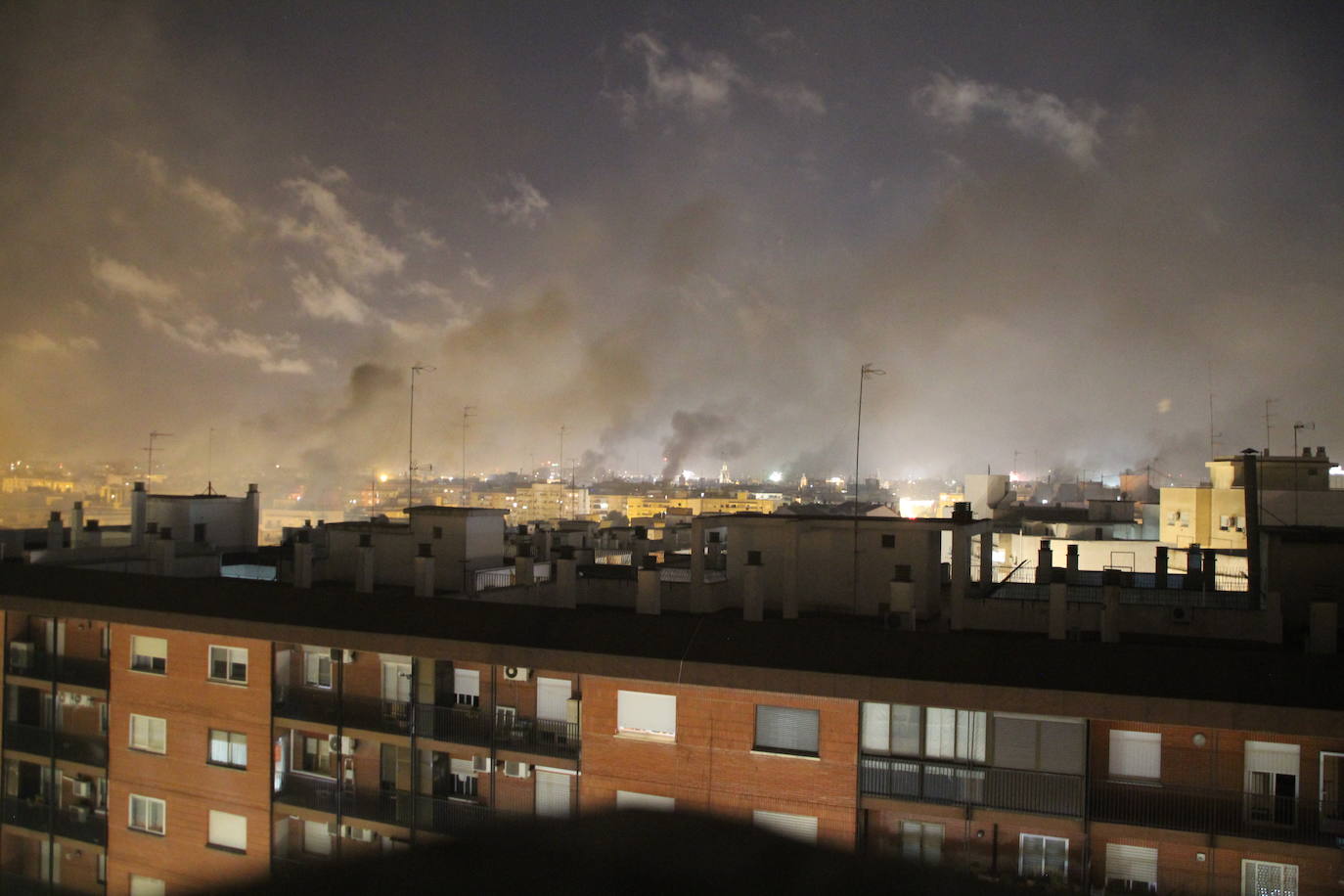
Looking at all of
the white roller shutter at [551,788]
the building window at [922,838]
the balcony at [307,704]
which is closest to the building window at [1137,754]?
the building window at [922,838]

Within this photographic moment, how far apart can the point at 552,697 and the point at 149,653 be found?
477cm

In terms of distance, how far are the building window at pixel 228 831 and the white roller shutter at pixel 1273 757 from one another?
930 centimetres

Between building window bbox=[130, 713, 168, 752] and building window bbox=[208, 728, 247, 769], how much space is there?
2.11 feet

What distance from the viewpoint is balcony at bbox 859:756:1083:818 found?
6781 mm

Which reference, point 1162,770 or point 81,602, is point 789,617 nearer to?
point 1162,770

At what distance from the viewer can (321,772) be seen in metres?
9.55

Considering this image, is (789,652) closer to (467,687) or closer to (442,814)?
(467,687)

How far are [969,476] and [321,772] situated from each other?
27098mm

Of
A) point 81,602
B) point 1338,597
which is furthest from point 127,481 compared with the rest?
point 1338,597

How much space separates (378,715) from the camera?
913 cm

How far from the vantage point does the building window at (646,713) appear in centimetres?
759

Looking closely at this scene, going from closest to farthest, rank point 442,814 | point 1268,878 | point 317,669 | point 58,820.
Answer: point 1268,878 → point 442,814 → point 317,669 → point 58,820

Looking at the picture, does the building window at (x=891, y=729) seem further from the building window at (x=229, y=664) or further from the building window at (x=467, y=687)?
the building window at (x=229, y=664)

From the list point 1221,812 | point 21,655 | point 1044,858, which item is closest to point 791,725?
point 1044,858
